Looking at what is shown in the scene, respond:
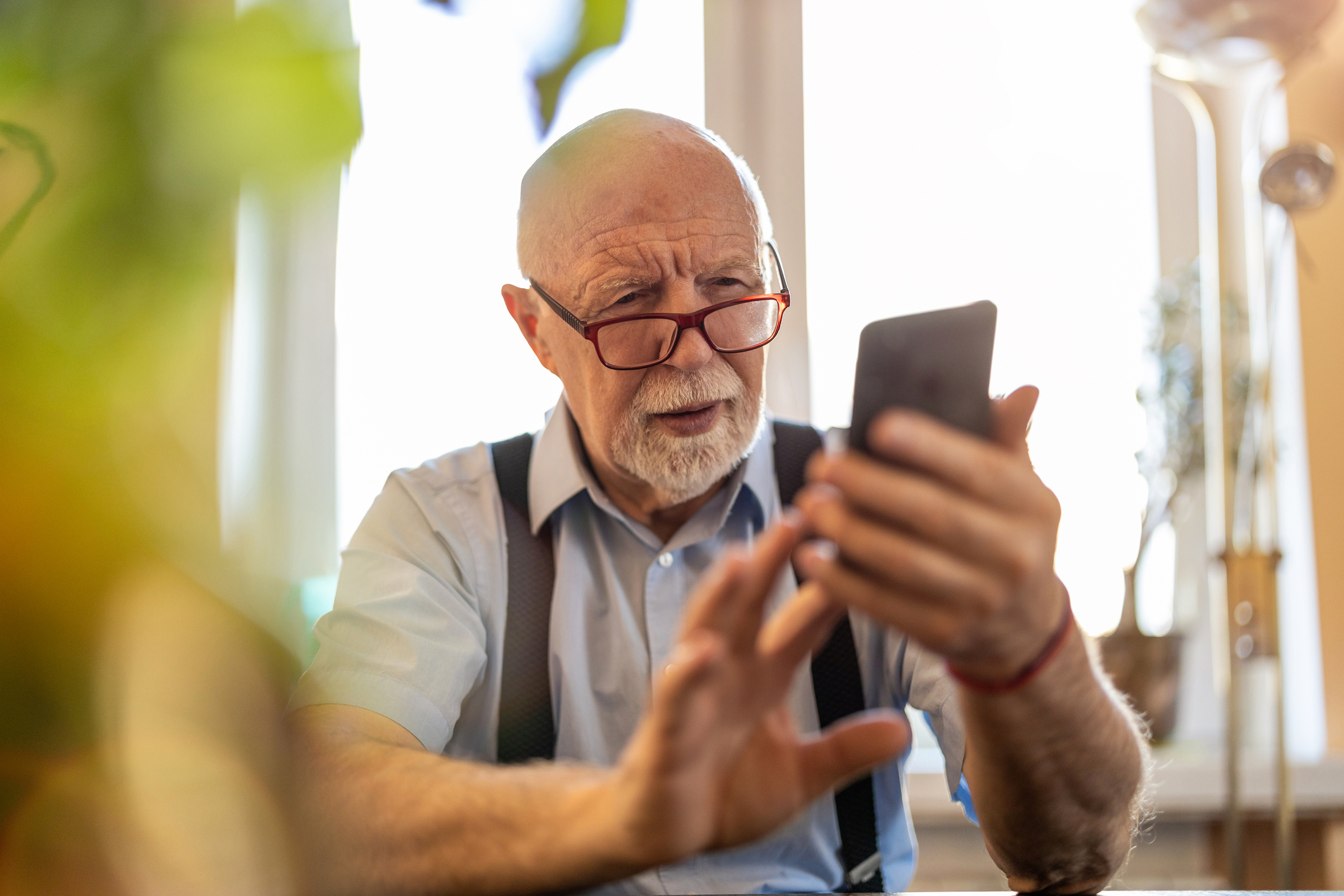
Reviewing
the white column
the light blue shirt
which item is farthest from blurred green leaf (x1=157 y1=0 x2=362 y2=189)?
the white column

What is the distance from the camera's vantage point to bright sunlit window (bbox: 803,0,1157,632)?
1.85 metres

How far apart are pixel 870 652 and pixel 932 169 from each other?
1.18 m

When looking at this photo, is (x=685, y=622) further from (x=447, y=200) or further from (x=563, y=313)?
(x=563, y=313)

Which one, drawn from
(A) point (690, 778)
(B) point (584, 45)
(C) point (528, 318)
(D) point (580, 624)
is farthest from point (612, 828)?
(C) point (528, 318)

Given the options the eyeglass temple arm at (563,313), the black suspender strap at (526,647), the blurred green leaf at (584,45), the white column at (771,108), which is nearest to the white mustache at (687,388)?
the eyeglass temple arm at (563,313)

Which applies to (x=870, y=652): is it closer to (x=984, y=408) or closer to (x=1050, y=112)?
(x=984, y=408)

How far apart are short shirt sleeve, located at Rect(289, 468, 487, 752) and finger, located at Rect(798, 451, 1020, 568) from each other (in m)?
0.51

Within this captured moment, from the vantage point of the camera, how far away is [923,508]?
15.8 inches

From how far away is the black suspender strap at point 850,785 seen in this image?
3.34 feet

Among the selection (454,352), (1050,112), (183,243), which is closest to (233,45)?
(183,243)

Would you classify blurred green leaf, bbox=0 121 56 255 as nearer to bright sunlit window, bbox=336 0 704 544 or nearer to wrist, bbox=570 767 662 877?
bright sunlit window, bbox=336 0 704 544

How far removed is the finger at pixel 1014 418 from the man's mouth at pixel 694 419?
1.86ft

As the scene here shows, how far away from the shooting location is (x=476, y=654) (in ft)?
3.40

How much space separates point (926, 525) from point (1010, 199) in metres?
1.71
